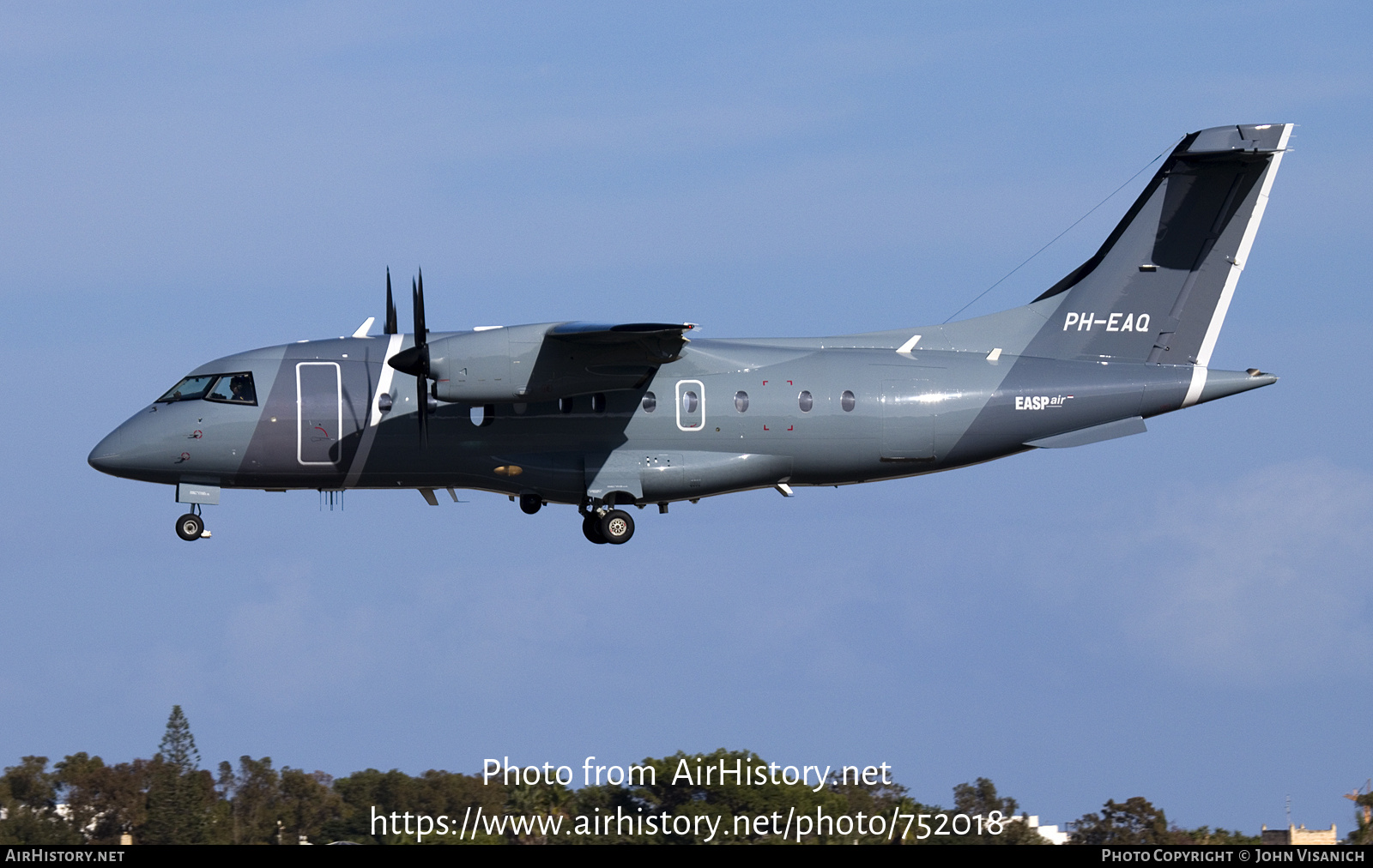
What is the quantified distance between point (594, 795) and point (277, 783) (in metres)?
9.04

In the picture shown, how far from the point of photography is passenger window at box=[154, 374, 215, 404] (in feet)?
82.1

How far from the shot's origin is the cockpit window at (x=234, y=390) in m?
24.8

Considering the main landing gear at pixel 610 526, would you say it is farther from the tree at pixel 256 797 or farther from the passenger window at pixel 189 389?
the tree at pixel 256 797

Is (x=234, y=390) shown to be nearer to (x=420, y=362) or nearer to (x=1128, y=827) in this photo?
(x=420, y=362)

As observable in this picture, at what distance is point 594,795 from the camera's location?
38.6m

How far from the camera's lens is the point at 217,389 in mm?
24906

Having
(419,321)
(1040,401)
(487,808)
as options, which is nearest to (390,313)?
(419,321)

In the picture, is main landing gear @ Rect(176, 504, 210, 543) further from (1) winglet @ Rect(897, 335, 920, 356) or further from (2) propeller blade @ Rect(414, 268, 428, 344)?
(1) winglet @ Rect(897, 335, 920, 356)

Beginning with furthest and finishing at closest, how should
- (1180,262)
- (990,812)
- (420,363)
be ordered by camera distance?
(990,812)
(1180,262)
(420,363)

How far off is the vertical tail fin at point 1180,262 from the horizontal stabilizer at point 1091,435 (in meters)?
1.32

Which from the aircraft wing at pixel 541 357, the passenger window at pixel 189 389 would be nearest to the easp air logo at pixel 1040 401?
the aircraft wing at pixel 541 357

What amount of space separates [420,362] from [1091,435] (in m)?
10.4

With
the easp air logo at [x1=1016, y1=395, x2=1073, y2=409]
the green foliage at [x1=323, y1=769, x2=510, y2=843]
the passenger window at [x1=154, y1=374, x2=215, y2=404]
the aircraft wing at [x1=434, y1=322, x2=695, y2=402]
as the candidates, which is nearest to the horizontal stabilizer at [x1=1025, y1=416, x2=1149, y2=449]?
the easp air logo at [x1=1016, y1=395, x2=1073, y2=409]
